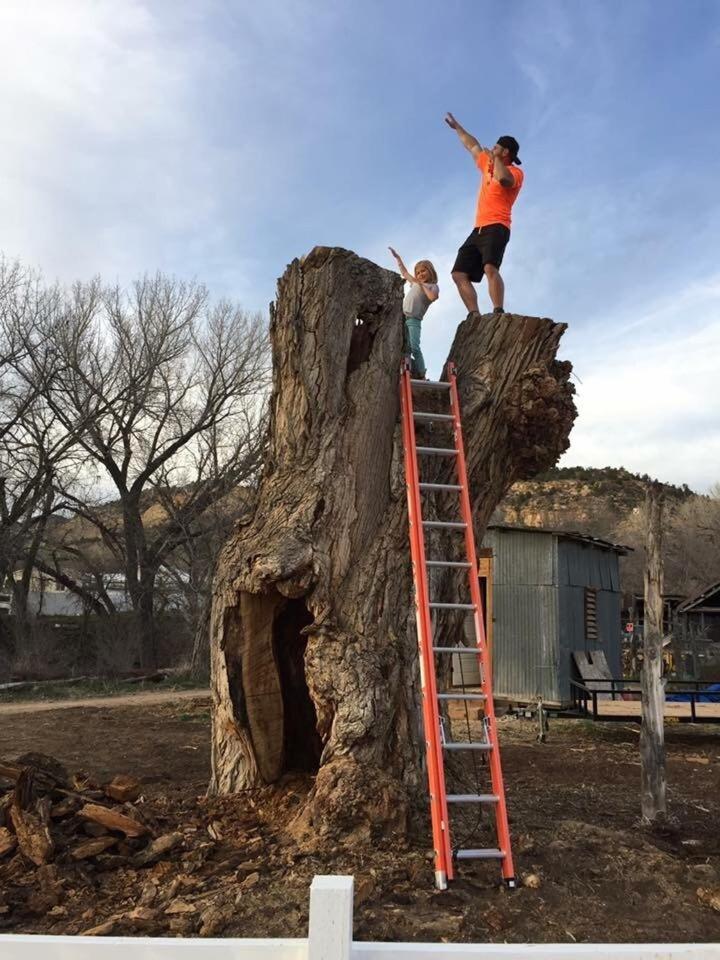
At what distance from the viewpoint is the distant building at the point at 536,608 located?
15.4m

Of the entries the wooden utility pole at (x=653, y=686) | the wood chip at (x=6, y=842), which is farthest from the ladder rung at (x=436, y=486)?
the wood chip at (x=6, y=842)

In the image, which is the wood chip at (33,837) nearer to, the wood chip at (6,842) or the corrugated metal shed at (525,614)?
the wood chip at (6,842)

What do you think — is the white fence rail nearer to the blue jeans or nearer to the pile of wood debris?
the pile of wood debris

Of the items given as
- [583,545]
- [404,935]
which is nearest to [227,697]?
[404,935]

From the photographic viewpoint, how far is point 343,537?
5.51m

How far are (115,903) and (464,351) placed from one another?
4.52 metres

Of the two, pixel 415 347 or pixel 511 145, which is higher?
pixel 511 145

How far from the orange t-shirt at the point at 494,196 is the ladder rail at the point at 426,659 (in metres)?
1.72

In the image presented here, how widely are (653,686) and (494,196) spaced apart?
4186 millimetres

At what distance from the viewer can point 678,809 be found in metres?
7.07

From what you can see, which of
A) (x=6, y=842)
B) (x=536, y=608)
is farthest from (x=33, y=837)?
(x=536, y=608)

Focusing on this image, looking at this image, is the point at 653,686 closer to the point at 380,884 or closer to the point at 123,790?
the point at 380,884

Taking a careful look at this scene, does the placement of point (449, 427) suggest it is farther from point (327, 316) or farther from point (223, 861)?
point (223, 861)

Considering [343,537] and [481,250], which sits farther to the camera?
[481,250]
